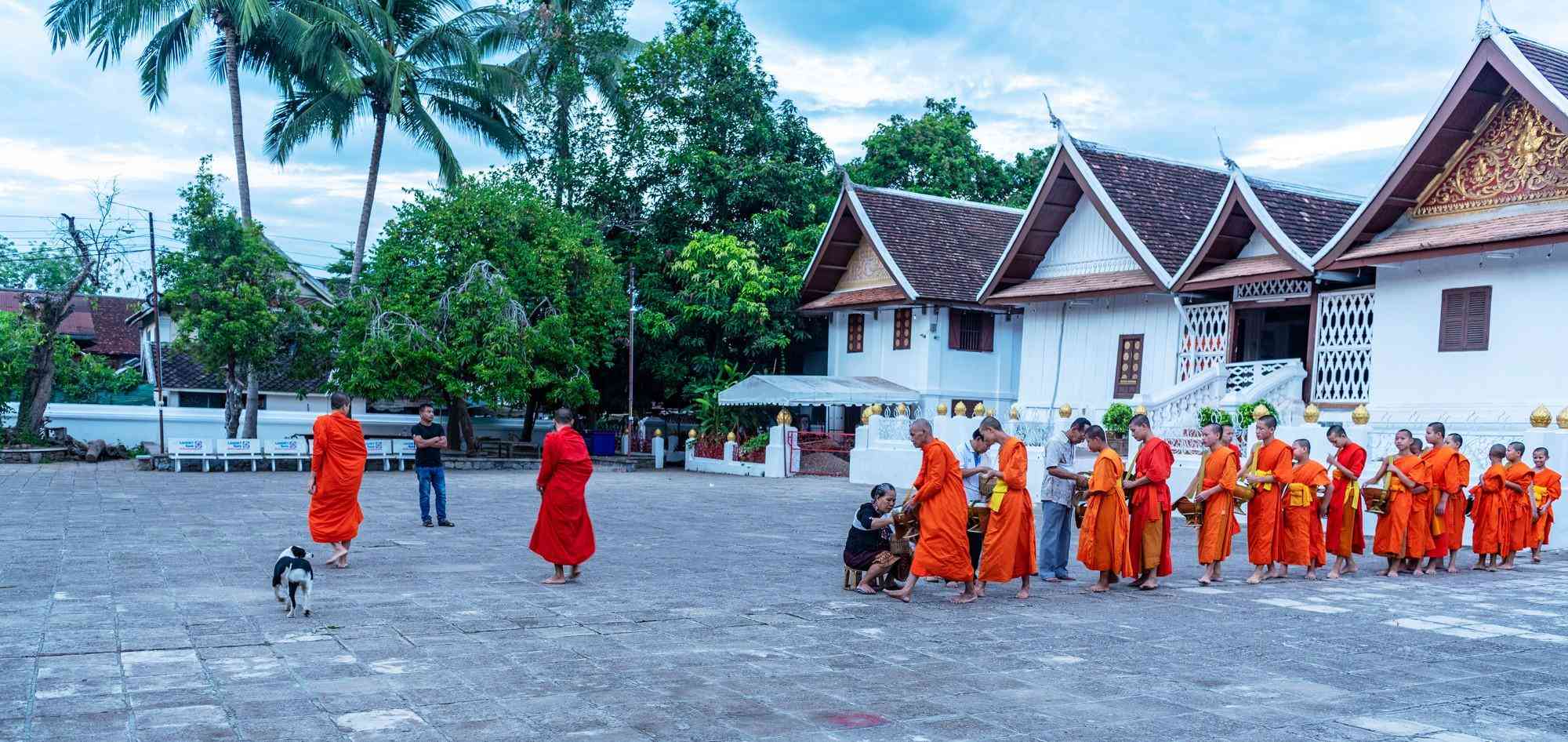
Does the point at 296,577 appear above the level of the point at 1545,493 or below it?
below

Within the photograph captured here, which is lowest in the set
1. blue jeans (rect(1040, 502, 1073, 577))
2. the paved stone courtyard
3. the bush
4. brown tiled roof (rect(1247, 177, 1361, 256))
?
the paved stone courtyard

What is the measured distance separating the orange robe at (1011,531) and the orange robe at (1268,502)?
2.44 meters

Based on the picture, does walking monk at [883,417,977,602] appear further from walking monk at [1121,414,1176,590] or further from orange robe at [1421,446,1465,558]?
orange robe at [1421,446,1465,558]

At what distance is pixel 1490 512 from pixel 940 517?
6798 millimetres

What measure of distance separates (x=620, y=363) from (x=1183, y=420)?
16788 mm

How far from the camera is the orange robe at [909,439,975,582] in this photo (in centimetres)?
936

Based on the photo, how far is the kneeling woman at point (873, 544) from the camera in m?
9.73

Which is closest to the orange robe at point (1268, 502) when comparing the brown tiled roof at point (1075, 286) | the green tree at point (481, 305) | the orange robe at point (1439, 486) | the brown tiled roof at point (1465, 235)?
the orange robe at point (1439, 486)

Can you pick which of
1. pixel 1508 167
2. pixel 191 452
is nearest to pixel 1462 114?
pixel 1508 167

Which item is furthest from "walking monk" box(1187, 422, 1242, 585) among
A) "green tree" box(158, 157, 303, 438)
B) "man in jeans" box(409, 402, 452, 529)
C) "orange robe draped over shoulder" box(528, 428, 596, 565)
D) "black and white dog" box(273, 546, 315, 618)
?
"green tree" box(158, 157, 303, 438)

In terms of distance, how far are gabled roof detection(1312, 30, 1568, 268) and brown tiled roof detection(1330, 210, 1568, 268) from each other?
13cm

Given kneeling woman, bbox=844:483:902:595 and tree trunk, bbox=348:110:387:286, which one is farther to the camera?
tree trunk, bbox=348:110:387:286

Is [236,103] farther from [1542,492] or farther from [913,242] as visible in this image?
[1542,492]

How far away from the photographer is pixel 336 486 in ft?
35.1
